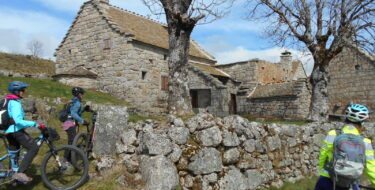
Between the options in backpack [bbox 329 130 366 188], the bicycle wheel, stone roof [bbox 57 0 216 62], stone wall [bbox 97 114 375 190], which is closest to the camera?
backpack [bbox 329 130 366 188]

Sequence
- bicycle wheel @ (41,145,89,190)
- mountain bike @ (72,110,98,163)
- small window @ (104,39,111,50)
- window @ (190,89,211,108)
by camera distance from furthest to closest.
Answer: window @ (190,89,211,108) < small window @ (104,39,111,50) < mountain bike @ (72,110,98,163) < bicycle wheel @ (41,145,89,190)

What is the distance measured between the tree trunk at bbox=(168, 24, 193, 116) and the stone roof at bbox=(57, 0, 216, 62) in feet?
47.9

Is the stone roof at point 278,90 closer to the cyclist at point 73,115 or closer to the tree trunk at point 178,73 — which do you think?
the tree trunk at point 178,73

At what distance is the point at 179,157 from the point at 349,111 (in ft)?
12.2

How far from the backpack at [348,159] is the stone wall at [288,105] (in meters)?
19.4

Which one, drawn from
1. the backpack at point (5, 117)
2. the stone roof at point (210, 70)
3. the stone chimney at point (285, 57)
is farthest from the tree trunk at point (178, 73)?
the stone chimney at point (285, 57)

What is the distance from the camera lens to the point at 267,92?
26484 millimetres

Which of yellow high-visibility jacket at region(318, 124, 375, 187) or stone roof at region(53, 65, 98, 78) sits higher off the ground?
stone roof at region(53, 65, 98, 78)

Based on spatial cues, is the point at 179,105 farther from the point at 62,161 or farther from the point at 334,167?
the point at 334,167

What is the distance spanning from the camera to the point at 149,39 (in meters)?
27.2

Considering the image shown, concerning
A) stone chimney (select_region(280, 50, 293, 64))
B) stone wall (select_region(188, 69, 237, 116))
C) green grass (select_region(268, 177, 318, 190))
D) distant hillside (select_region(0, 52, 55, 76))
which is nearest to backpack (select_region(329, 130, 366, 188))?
green grass (select_region(268, 177, 318, 190))

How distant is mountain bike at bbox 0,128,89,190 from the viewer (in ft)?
23.0

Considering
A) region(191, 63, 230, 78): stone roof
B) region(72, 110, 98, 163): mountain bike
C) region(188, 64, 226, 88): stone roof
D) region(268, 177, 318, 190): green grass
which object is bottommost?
region(268, 177, 318, 190): green grass

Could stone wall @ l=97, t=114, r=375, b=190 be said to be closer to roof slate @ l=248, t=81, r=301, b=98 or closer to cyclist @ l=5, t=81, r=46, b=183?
cyclist @ l=5, t=81, r=46, b=183
